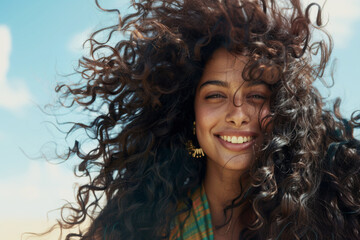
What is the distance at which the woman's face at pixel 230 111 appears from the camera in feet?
10.3

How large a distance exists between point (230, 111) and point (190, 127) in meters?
0.56

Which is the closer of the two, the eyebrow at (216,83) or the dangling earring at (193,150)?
the eyebrow at (216,83)

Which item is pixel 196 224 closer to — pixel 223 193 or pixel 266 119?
pixel 223 193

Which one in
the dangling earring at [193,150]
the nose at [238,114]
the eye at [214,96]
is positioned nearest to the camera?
the nose at [238,114]

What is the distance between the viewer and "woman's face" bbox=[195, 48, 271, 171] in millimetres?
3133

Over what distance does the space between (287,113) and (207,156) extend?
836 millimetres

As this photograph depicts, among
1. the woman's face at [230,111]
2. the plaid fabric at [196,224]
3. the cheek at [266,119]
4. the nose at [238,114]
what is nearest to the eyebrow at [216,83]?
the woman's face at [230,111]

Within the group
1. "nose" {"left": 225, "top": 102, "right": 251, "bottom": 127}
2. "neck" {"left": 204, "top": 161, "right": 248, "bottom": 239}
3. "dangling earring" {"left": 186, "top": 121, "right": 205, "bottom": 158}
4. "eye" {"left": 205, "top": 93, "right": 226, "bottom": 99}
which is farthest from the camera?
"dangling earring" {"left": 186, "top": 121, "right": 205, "bottom": 158}

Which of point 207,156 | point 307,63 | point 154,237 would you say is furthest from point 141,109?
point 307,63

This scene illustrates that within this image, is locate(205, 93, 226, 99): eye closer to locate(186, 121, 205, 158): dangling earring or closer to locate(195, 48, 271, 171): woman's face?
locate(195, 48, 271, 171): woman's face

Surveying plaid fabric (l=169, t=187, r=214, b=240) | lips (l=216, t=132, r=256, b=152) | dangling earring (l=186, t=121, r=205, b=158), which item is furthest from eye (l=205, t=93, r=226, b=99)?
plaid fabric (l=169, t=187, r=214, b=240)

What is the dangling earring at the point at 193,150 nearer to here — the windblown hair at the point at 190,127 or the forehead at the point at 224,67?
the windblown hair at the point at 190,127

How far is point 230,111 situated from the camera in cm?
318

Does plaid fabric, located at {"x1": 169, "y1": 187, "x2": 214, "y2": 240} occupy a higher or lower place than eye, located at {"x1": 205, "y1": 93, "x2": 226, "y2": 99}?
lower
